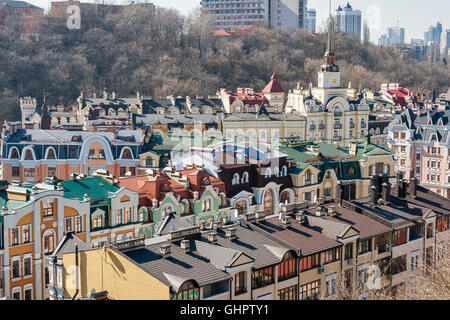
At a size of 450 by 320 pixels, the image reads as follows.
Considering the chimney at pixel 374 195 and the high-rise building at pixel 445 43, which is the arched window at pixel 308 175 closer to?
the chimney at pixel 374 195

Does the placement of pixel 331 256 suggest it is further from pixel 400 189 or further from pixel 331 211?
pixel 400 189

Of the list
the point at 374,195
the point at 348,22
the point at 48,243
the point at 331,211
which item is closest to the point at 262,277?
the point at 331,211

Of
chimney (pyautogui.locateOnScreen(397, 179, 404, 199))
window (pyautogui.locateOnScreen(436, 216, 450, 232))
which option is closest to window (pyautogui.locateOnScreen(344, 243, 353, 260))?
window (pyautogui.locateOnScreen(436, 216, 450, 232))

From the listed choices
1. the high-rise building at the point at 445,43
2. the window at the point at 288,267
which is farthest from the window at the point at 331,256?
the high-rise building at the point at 445,43

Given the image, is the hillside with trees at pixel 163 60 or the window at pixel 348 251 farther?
the hillside with trees at pixel 163 60

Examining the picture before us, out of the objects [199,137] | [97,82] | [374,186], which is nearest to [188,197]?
[374,186]
